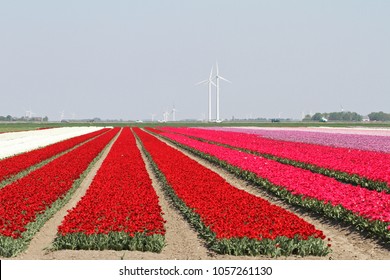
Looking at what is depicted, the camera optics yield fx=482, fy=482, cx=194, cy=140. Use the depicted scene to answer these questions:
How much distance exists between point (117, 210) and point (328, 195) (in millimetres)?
7084

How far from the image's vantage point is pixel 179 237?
13375 mm

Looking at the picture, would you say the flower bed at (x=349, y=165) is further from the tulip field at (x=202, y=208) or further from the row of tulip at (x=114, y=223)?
the row of tulip at (x=114, y=223)

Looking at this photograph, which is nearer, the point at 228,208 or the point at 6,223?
the point at 6,223

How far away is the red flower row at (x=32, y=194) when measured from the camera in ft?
43.4

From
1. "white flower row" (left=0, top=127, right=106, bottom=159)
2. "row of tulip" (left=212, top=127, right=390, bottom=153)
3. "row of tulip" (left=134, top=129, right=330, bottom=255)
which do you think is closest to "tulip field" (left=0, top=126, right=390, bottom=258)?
"row of tulip" (left=134, top=129, right=330, bottom=255)

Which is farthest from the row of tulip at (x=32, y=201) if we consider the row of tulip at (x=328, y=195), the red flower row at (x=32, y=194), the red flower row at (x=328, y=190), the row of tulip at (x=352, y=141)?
the row of tulip at (x=352, y=141)

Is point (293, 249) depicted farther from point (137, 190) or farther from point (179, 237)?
point (137, 190)

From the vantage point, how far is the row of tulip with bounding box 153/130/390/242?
13.6 meters

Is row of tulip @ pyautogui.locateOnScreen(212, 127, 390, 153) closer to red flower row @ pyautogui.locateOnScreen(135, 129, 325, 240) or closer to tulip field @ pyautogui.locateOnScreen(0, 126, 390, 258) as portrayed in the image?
tulip field @ pyautogui.locateOnScreen(0, 126, 390, 258)

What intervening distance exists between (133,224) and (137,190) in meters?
5.30

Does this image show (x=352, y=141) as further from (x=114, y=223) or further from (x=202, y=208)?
(x=114, y=223)

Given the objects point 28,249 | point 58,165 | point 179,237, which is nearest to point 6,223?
point 28,249

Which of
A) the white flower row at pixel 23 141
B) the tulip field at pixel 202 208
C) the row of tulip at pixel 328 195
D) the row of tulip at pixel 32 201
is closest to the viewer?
the tulip field at pixel 202 208

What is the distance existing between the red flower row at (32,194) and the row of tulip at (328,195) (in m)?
8.51
